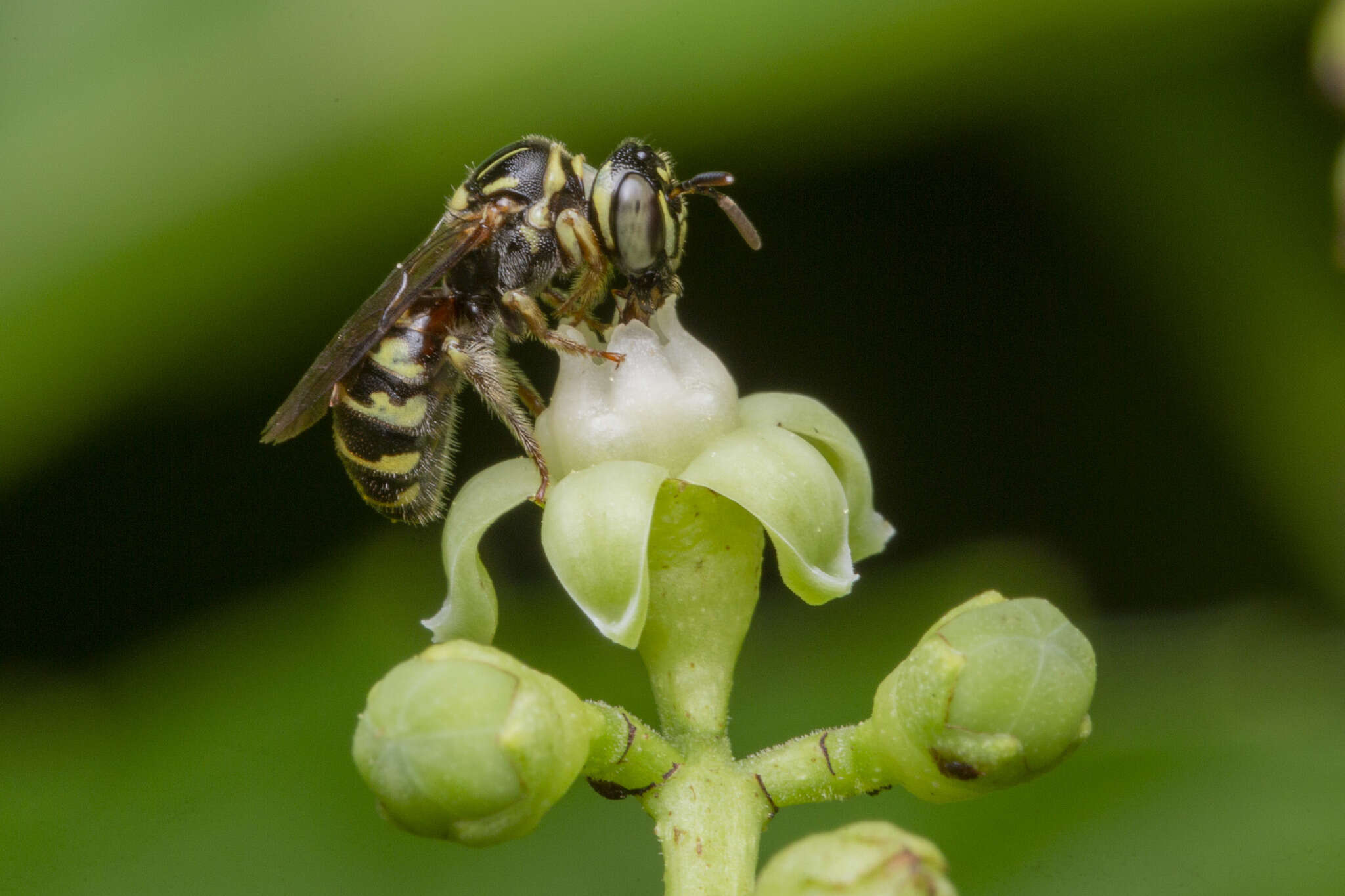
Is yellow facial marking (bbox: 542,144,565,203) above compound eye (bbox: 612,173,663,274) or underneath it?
above

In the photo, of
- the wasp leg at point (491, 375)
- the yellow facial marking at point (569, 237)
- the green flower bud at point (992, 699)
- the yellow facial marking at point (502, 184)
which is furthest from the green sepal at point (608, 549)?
the yellow facial marking at point (502, 184)

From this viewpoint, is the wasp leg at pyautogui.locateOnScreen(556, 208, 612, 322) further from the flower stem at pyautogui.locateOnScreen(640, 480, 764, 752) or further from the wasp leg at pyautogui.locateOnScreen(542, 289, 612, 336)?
the flower stem at pyautogui.locateOnScreen(640, 480, 764, 752)

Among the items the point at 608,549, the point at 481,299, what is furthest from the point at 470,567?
the point at 481,299

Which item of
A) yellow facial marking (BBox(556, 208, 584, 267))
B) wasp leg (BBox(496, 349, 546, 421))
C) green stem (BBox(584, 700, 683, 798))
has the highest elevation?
yellow facial marking (BBox(556, 208, 584, 267))

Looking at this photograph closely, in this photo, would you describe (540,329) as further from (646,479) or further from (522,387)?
(646,479)

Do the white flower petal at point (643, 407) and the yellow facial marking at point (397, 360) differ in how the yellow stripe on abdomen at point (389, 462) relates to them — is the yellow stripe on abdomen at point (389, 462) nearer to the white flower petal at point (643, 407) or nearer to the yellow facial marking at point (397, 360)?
the yellow facial marking at point (397, 360)

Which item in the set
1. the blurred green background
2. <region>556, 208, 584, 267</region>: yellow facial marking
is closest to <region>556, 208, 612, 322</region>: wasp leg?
Answer: <region>556, 208, 584, 267</region>: yellow facial marking
